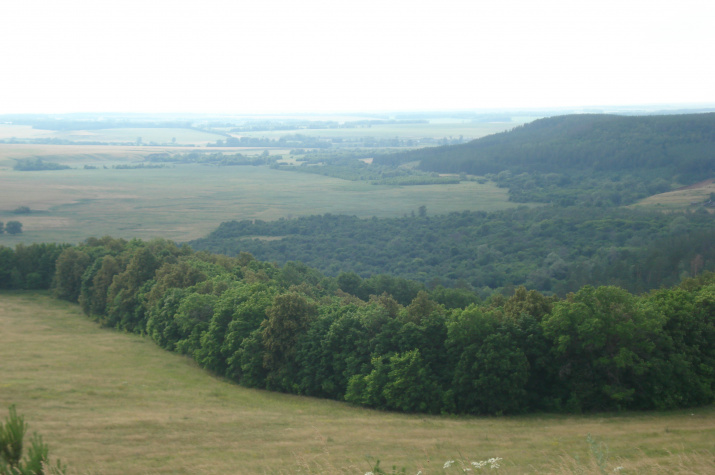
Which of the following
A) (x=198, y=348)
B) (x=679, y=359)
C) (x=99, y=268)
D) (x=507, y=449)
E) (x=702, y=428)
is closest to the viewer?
(x=507, y=449)

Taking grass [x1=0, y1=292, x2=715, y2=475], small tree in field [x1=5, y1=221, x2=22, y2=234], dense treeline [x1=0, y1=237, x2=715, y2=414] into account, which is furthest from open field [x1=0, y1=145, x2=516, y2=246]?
grass [x1=0, y1=292, x2=715, y2=475]

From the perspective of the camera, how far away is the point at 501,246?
127312 mm

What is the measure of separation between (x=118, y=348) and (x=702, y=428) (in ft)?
126

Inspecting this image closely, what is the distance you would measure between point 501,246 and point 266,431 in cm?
10642

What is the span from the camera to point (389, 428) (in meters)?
28.1

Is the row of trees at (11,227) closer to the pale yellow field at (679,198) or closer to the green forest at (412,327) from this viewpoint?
the green forest at (412,327)

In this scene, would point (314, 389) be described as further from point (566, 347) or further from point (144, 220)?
point (144, 220)

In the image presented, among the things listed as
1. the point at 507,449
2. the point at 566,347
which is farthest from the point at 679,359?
the point at 507,449

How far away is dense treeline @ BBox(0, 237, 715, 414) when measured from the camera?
31391 millimetres

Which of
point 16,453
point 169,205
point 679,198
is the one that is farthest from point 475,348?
point 169,205

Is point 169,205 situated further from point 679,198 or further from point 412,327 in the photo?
point 412,327

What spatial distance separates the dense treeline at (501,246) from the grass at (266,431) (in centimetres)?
5699

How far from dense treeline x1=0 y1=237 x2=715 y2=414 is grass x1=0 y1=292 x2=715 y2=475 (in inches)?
59.2

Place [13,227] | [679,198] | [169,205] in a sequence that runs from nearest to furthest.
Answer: [13,227] → [679,198] → [169,205]
